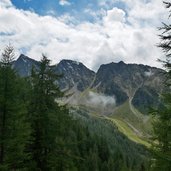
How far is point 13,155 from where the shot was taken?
26.9m

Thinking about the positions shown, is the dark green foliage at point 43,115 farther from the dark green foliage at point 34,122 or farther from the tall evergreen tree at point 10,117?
the tall evergreen tree at point 10,117

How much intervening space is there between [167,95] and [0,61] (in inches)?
571

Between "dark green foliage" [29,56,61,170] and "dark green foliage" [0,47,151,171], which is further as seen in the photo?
"dark green foliage" [29,56,61,170]

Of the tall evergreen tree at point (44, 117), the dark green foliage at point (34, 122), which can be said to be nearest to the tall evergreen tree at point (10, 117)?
the dark green foliage at point (34, 122)

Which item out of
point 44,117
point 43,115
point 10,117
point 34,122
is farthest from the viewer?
point 34,122

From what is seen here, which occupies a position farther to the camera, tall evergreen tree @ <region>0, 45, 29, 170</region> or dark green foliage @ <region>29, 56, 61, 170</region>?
dark green foliage @ <region>29, 56, 61, 170</region>

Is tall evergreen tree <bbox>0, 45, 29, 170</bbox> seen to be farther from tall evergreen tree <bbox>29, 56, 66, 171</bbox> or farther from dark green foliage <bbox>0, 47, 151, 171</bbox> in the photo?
tall evergreen tree <bbox>29, 56, 66, 171</bbox>

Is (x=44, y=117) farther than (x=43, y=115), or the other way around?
(x=43, y=115)

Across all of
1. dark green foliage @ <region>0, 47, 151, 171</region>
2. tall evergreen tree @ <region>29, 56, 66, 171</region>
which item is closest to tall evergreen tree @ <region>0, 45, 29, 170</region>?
dark green foliage @ <region>0, 47, 151, 171</region>

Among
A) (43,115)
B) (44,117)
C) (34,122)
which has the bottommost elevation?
(34,122)

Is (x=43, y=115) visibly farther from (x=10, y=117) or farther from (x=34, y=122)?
(x=10, y=117)

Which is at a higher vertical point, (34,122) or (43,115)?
(43,115)

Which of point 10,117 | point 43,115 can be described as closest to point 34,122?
point 43,115

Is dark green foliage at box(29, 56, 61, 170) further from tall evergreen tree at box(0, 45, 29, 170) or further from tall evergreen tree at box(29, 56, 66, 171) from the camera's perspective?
tall evergreen tree at box(0, 45, 29, 170)
